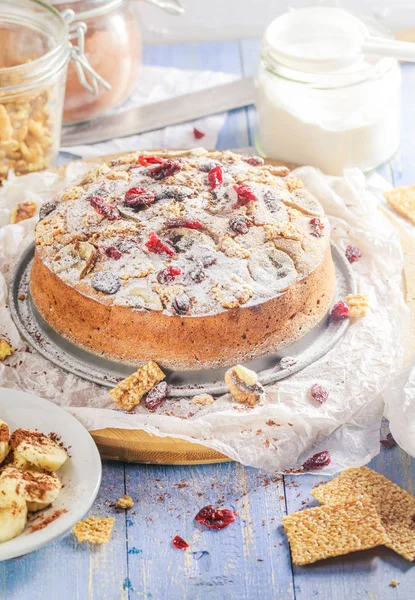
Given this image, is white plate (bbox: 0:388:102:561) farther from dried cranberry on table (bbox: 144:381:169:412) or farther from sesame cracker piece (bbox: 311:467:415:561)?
sesame cracker piece (bbox: 311:467:415:561)

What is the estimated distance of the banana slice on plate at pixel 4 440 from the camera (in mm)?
2543

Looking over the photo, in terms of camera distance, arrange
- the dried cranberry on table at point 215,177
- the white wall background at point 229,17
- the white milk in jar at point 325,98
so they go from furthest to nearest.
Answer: the white wall background at point 229,17 → the white milk in jar at point 325,98 → the dried cranberry on table at point 215,177

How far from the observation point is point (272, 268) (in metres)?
2.97

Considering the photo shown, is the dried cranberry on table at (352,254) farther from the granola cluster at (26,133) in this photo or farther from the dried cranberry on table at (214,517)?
the granola cluster at (26,133)

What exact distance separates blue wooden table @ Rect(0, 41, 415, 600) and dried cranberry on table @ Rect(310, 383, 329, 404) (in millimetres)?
245

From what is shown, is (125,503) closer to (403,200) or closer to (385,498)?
(385,498)

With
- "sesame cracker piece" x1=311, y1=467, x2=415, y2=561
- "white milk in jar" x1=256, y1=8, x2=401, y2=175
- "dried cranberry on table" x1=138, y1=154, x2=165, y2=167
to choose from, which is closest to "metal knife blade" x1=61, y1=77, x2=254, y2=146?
"white milk in jar" x1=256, y1=8, x2=401, y2=175

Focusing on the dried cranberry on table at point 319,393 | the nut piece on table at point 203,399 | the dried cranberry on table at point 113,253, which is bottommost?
the nut piece on table at point 203,399

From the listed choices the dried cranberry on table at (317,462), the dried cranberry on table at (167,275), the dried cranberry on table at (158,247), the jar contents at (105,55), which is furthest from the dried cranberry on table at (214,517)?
the jar contents at (105,55)

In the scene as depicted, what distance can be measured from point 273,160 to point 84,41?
1.06m

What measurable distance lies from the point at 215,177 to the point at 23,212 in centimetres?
90

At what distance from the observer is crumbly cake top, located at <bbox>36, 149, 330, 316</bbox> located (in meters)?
2.87

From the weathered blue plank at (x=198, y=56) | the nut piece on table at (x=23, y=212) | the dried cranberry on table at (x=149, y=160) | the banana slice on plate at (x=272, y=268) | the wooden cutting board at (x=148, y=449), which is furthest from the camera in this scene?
the weathered blue plank at (x=198, y=56)

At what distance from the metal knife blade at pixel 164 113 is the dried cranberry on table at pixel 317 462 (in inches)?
85.0
